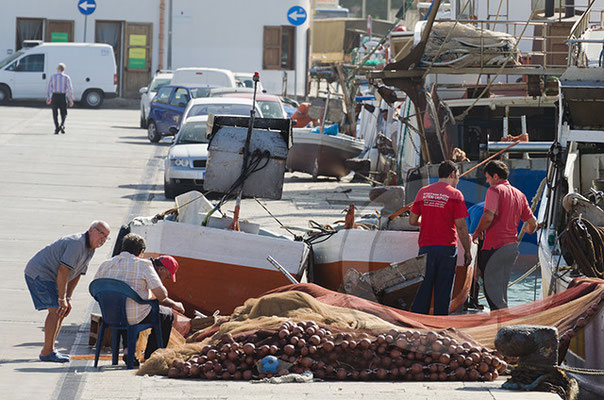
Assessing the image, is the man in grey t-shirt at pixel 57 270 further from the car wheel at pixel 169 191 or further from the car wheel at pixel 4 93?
the car wheel at pixel 4 93

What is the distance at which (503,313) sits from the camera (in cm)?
962

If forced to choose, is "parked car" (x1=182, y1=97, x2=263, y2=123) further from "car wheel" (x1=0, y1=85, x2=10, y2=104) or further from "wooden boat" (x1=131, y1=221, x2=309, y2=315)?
"car wheel" (x1=0, y1=85, x2=10, y2=104)

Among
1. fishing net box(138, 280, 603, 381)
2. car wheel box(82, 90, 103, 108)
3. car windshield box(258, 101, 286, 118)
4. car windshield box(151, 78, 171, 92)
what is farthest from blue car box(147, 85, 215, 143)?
fishing net box(138, 280, 603, 381)

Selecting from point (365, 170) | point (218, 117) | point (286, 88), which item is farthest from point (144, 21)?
point (218, 117)

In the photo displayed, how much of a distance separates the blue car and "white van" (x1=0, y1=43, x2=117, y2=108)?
1132 cm

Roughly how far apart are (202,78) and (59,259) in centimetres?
2337

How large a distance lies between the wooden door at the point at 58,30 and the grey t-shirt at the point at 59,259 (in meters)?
36.2

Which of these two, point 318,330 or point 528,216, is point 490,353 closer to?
point 318,330

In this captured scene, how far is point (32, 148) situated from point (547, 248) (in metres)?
17.7

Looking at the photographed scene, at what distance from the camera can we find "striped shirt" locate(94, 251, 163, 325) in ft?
29.5

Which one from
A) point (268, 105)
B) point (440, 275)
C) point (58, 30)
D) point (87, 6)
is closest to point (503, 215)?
point (440, 275)

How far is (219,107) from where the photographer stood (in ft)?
72.6

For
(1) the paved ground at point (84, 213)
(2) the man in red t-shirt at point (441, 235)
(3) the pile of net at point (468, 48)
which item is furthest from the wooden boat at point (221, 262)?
(3) the pile of net at point (468, 48)

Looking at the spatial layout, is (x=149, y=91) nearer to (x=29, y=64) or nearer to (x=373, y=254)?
(x=29, y=64)
